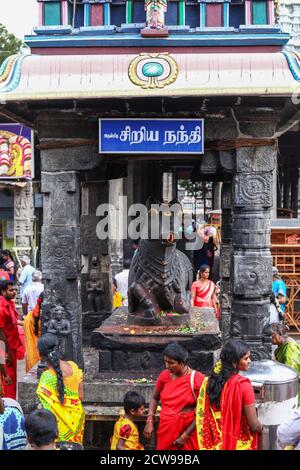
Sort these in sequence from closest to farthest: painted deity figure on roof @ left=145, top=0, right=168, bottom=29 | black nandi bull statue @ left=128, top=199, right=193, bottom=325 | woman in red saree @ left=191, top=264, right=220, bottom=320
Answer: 1. painted deity figure on roof @ left=145, top=0, right=168, bottom=29
2. black nandi bull statue @ left=128, top=199, right=193, bottom=325
3. woman in red saree @ left=191, top=264, right=220, bottom=320

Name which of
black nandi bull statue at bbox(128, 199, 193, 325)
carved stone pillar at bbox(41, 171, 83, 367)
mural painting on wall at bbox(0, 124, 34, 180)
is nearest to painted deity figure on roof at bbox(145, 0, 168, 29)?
carved stone pillar at bbox(41, 171, 83, 367)

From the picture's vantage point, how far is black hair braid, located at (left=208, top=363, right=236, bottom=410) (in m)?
4.77

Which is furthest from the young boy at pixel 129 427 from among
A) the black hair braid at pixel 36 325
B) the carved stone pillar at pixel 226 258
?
the carved stone pillar at pixel 226 258

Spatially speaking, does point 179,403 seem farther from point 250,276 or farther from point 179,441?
point 250,276

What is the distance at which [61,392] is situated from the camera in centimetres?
532

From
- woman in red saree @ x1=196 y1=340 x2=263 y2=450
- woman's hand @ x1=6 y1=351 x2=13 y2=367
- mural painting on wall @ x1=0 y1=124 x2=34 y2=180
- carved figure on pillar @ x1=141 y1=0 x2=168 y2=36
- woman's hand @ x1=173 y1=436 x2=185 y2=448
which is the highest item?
carved figure on pillar @ x1=141 y1=0 x2=168 y2=36

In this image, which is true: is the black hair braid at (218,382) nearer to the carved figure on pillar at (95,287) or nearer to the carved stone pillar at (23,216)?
the carved figure on pillar at (95,287)

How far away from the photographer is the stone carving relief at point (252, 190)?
7246 mm

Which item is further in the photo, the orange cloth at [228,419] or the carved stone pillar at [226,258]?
the carved stone pillar at [226,258]

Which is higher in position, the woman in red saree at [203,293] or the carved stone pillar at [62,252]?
the carved stone pillar at [62,252]

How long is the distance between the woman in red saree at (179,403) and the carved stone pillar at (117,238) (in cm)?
1108

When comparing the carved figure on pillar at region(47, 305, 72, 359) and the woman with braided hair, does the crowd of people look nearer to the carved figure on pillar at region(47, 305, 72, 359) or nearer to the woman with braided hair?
the woman with braided hair

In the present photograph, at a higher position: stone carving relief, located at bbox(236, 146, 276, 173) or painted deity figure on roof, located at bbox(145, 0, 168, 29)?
painted deity figure on roof, located at bbox(145, 0, 168, 29)
